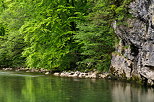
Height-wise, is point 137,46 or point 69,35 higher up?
point 69,35

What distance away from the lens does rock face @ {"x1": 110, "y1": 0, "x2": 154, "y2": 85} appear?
1297 centimetres

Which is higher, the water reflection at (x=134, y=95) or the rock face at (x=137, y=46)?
the rock face at (x=137, y=46)

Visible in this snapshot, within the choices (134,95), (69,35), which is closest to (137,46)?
(134,95)

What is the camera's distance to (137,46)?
14.4 meters

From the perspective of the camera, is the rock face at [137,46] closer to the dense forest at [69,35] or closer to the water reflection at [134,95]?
the water reflection at [134,95]

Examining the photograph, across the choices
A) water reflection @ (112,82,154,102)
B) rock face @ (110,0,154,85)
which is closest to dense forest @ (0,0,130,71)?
rock face @ (110,0,154,85)

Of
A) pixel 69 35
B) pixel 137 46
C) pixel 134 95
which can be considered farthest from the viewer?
pixel 69 35

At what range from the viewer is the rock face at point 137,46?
12969 mm

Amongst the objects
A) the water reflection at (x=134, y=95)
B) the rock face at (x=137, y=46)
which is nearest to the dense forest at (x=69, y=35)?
the rock face at (x=137, y=46)

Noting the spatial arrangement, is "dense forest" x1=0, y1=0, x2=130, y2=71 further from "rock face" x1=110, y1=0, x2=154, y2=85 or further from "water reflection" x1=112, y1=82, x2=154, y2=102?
"water reflection" x1=112, y1=82, x2=154, y2=102

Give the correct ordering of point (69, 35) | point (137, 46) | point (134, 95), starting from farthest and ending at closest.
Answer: point (69, 35), point (137, 46), point (134, 95)

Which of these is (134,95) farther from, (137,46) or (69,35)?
(69,35)

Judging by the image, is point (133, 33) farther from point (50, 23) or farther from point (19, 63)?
point (19, 63)

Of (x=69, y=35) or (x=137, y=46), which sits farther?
(x=69, y=35)
